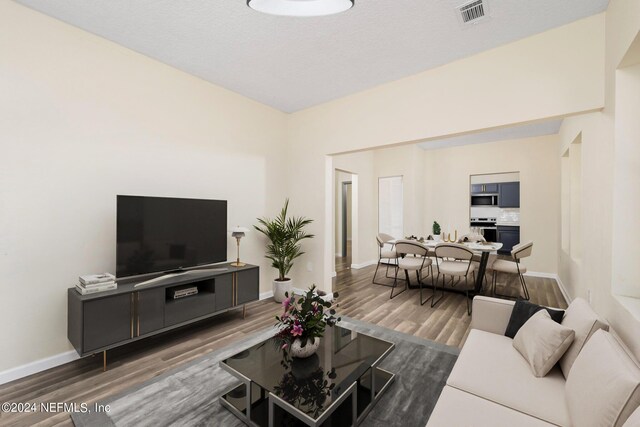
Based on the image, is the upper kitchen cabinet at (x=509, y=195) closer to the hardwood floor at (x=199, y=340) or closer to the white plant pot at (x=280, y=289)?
the hardwood floor at (x=199, y=340)

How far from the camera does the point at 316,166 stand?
455 cm

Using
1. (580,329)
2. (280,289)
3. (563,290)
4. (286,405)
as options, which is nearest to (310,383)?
(286,405)

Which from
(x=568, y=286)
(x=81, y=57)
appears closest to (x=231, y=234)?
(x=81, y=57)

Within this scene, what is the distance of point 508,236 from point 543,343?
561 cm

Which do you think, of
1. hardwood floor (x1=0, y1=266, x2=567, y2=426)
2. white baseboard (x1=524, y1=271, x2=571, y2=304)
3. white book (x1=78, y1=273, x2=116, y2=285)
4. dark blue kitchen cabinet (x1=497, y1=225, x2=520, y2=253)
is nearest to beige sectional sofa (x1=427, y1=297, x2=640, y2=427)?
hardwood floor (x1=0, y1=266, x2=567, y2=426)

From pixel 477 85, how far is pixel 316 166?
241 cm

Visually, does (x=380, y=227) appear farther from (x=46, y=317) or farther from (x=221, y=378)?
(x=46, y=317)

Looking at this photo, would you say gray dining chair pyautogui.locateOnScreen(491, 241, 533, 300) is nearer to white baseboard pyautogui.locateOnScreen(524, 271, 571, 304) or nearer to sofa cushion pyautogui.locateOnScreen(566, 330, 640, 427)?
white baseboard pyautogui.locateOnScreen(524, 271, 571, 304)

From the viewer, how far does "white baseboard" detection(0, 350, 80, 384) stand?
231cm

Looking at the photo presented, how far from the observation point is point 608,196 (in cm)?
219

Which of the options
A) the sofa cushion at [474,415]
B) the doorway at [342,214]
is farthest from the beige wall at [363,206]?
the sofa cushion at [474,415]

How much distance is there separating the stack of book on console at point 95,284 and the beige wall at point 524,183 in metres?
6.83

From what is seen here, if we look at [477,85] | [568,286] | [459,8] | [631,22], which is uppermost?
[459,8]

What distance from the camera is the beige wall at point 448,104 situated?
2.50m
